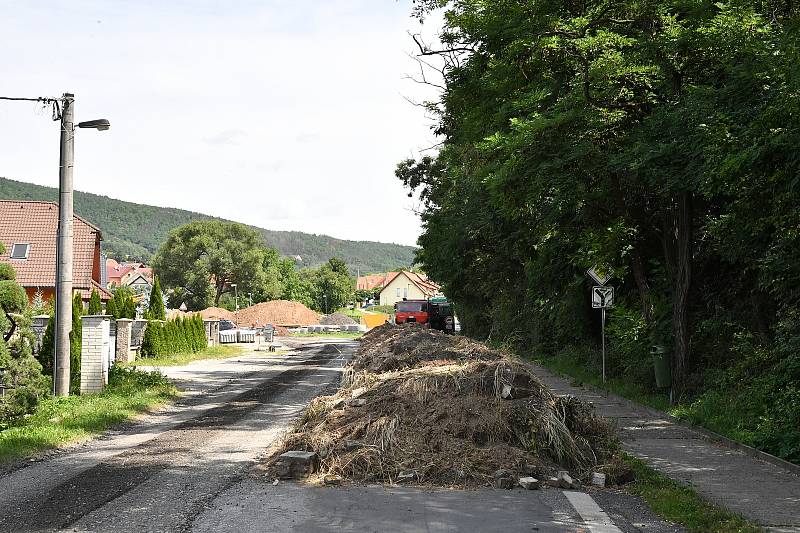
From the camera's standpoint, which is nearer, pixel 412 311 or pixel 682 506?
pixel 682 506

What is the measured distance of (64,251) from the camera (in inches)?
660

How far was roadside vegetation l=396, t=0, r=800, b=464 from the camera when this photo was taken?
37.7 feet

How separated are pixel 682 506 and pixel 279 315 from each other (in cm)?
9772

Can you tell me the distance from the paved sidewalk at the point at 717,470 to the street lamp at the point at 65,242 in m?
10.6

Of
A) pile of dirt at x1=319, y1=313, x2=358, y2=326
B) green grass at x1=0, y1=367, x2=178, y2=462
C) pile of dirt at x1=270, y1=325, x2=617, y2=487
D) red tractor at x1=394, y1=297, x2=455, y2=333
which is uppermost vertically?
red tractor at x1=394, y1=297, x2=455, y2=333

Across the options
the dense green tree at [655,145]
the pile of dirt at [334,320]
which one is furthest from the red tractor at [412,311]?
the pile of dirt at [334,320]

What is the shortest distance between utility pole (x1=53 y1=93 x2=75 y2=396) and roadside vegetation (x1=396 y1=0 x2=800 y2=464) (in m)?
8.23

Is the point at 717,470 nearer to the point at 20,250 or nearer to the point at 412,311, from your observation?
the point at 412,311

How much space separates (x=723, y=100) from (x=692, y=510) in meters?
7.19

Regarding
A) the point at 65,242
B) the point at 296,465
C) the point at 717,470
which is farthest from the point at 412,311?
the point at 296,465

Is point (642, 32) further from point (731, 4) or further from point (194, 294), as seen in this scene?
point (194, 294)

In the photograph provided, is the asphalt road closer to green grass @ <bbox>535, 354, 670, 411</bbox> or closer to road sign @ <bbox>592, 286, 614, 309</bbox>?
green grass @ <bbox>535, 354, 670, 411</bbox>

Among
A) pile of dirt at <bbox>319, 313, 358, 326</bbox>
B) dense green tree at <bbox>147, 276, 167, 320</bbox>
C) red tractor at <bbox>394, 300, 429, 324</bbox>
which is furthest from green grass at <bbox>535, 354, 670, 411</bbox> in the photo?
pile of dirt at <bbox>319, 313, 358, 326</bbox>

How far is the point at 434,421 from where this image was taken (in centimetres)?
1036
